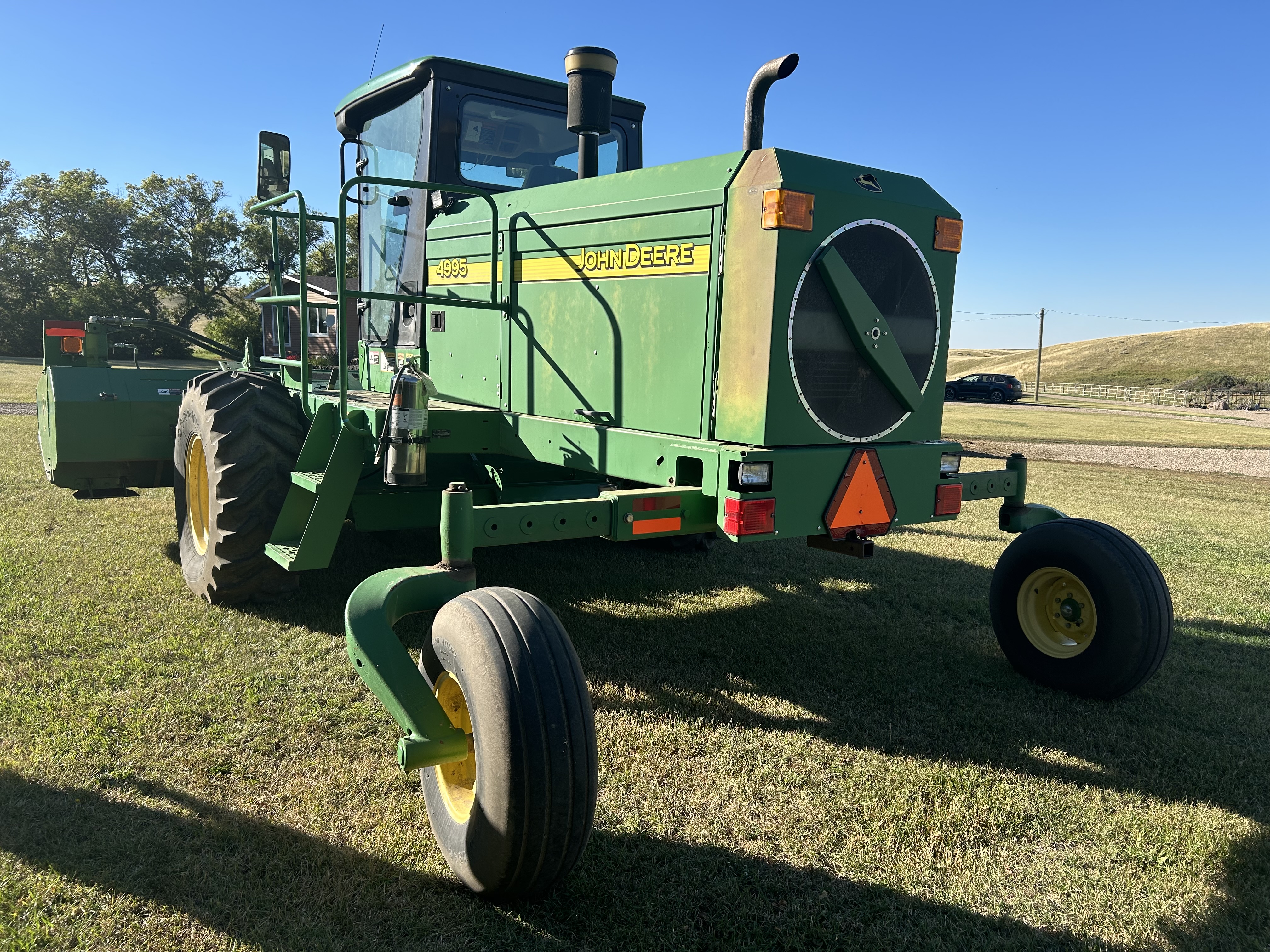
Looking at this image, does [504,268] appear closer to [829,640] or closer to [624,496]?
[624,496]

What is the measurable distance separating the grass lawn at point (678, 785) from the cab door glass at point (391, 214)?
175cm

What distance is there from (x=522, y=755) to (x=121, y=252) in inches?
1972

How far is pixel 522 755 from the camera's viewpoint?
2197mm

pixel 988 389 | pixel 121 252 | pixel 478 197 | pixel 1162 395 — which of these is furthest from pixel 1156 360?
pixel 478 197

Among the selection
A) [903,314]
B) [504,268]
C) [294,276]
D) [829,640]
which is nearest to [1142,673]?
[829,640]

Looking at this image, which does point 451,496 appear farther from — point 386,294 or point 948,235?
point 948,235

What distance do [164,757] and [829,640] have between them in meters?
3.08

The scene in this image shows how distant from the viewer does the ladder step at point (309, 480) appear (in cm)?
391

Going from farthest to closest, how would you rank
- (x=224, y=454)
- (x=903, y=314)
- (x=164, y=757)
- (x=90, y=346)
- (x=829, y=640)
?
(x=90, y=346) < (x=829, y=640) < (x=224, y=454) < (x=903, y=314) < (x=164, y=757)

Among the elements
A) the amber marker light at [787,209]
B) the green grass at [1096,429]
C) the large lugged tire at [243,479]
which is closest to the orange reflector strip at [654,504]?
the amber marker light at [787,209]

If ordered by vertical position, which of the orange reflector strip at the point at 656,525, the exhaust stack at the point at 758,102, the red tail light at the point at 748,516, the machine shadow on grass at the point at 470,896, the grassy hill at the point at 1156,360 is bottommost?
the machine shadow on grass at the point at 470,896

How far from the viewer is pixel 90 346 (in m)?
5.98

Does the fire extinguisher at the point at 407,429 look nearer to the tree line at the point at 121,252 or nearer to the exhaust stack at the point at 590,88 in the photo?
the exhaust stack at the point at 590,88

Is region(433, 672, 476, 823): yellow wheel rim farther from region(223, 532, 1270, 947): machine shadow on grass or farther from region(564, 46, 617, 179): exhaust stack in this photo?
region(564, 46, 617, 179): exhaust stack
